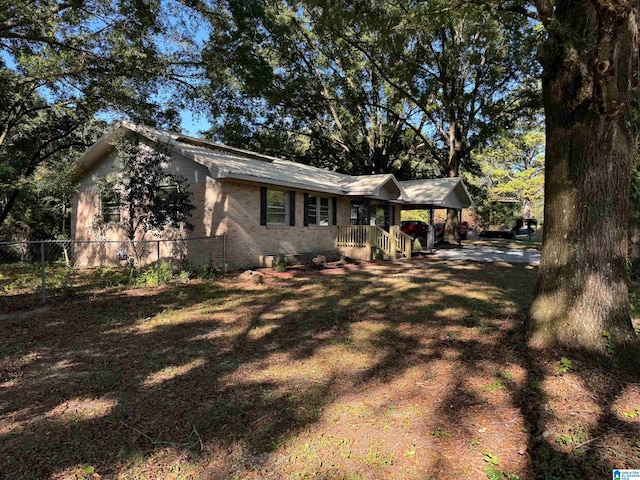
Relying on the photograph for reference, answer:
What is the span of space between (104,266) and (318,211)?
8228 mm

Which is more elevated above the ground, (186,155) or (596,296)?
(186,155)

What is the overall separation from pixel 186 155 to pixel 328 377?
977 centimetres

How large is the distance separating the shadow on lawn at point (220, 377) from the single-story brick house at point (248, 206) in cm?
464

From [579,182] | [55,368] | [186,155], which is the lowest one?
[55,368]

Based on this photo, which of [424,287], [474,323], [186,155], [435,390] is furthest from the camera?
[186,155]

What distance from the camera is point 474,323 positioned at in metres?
5.63

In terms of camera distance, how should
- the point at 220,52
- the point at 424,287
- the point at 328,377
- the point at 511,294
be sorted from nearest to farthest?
the point at 328,377 < the point at 511,294 < the point at 424,287 < the point at 220,52

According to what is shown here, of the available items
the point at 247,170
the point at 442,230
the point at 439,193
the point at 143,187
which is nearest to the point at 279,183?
the point at 247,170

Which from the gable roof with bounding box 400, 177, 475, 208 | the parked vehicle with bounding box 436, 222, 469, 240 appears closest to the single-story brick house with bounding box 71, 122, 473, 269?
the gable roof with bounding box 400, 177, 475, 208

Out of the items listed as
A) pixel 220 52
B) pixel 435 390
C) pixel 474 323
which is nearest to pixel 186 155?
pixel 220 52

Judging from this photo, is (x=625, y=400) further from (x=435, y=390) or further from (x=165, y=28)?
(x=165, y=28)

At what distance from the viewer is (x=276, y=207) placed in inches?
525

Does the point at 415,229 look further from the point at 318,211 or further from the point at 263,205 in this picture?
the point at 263,205

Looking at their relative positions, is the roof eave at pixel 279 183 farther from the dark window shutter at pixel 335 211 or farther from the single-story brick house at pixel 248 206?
the dark window shutter at pixel 335 211
